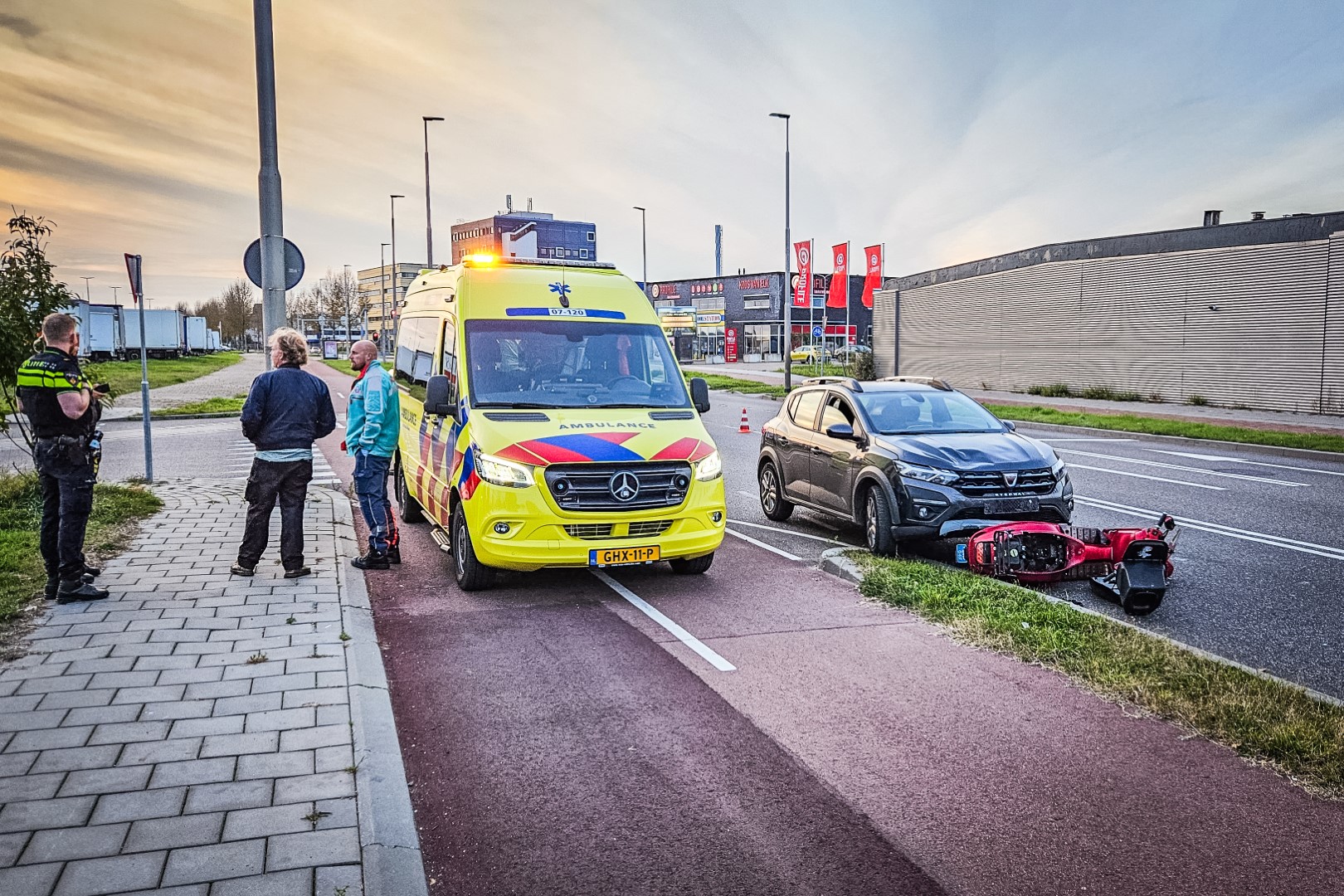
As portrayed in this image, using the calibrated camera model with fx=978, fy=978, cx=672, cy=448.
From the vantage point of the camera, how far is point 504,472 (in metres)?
7.02

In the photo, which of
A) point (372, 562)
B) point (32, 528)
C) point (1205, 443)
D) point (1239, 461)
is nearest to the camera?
point (372, 562)

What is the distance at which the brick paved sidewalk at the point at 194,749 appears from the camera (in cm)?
331

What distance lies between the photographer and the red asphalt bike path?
352 centimetres

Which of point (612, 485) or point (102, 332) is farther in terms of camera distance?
point (102, 332)

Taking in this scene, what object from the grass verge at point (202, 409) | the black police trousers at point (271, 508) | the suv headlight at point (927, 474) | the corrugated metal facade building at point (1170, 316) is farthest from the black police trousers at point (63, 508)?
the corrugated metal facade building at point (1170, 316)

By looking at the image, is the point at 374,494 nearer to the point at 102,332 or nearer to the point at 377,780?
the point at 377,780

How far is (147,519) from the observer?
31.9 feet

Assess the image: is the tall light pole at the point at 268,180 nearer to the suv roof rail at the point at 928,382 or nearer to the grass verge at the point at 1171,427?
the suv roof rail at the point at 928,382

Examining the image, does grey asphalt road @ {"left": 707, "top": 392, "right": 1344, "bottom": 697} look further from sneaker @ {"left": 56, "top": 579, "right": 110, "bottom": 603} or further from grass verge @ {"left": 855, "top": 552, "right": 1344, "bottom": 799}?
sneaker @ {"left": 56, "top": 579, "right": 110, "bottom": 603}

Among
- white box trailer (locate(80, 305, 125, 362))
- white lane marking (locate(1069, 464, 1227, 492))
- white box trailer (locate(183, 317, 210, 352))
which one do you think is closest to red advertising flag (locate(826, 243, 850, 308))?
white lane marking (locate(1069, 464, 1227, 492))

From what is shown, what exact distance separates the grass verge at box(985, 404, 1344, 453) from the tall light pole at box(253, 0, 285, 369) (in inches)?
452

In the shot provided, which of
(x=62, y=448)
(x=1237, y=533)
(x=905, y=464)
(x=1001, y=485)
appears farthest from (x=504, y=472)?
(x=1237, y=533)

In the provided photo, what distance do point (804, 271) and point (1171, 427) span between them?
69.1 ft

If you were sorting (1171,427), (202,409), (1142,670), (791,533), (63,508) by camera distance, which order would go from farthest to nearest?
(202,409)
(1171,427)
(791,533)
(63,508)
(1142,670)
